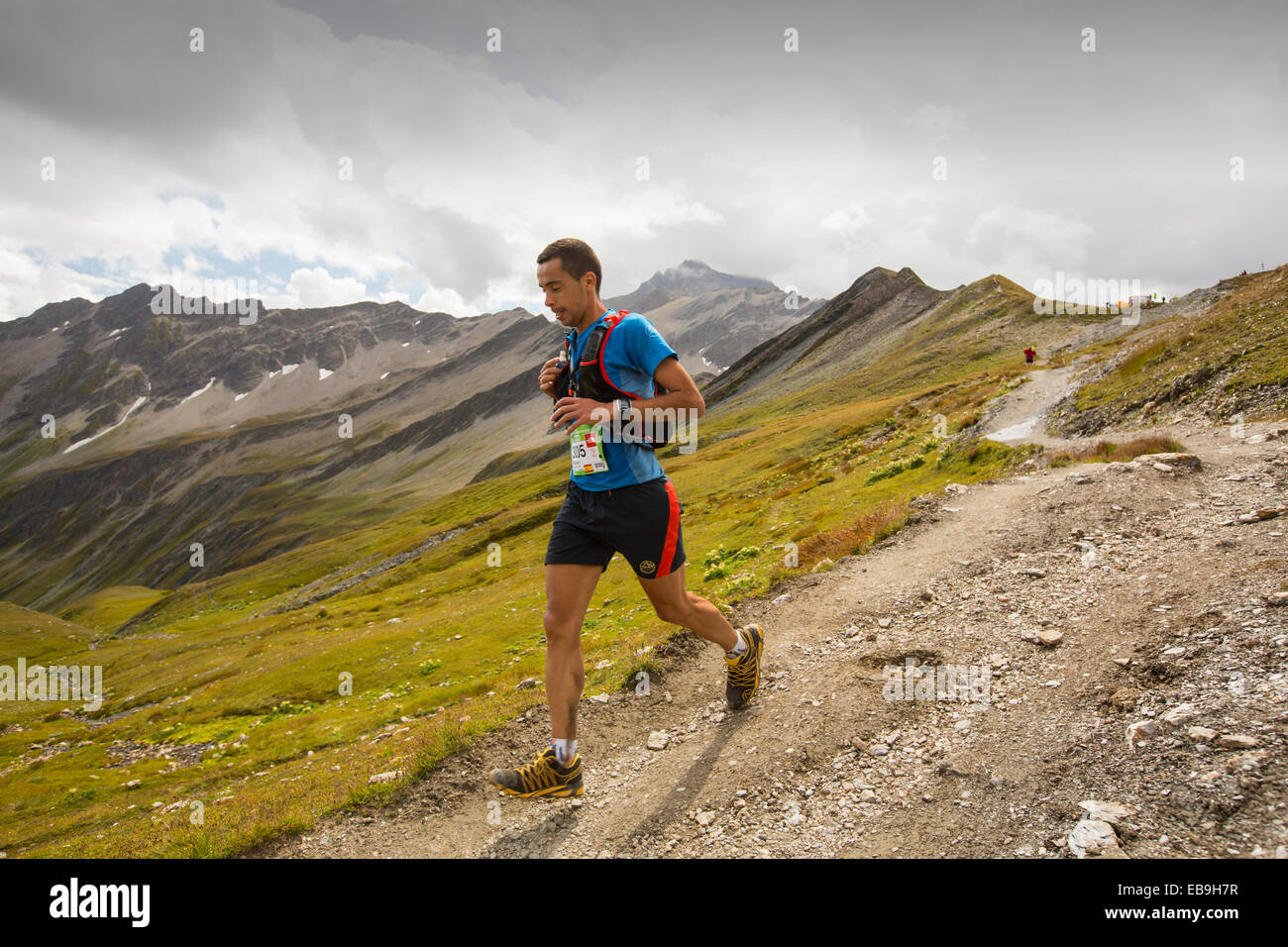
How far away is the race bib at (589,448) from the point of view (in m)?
5.95

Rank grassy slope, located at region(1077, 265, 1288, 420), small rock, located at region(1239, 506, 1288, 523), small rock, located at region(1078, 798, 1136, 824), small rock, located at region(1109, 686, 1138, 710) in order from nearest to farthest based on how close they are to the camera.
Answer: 1. small rock, located at region(1078, 798, 1136, 824)
2. small rock, located at region(1109, 686, 1138, 710)
3. small rock, located at region(1239, 506, 1288, 523)
4. grassy slope, located at region(1077, 265, 1288, 420)

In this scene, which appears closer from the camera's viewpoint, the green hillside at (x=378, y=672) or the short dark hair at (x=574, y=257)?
the short dark hair at (x=574, y=257)

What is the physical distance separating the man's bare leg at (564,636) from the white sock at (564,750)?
0.14 ft

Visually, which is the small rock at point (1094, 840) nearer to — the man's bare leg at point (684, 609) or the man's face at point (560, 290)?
the man's bare leg at point (684, 609)

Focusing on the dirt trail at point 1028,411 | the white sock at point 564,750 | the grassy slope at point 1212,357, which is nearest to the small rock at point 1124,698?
the white sock at point 564,750

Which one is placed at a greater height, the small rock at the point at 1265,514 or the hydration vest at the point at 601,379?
the hydration vest at the point at 601,379

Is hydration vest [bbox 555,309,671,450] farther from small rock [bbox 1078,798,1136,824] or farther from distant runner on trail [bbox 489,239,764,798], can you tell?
small rock [bbox 1078,798,1136,824]

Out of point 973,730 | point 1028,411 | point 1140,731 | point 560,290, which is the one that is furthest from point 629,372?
point 1028,411

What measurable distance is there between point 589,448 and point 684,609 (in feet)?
6.52

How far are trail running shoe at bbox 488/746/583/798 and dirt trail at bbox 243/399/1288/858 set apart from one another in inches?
10.5

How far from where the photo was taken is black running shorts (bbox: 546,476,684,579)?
5918 millimetres

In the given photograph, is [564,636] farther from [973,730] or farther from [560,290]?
[973,730]

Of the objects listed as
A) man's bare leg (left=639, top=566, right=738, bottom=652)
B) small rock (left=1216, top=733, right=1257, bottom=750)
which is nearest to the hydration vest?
man's bare leg (left=639, top=566, right=738, bottom=652)

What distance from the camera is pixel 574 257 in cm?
612
